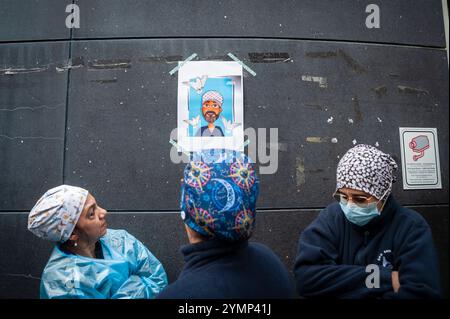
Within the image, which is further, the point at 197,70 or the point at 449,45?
the point at 449,45

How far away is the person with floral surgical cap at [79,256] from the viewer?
192cm


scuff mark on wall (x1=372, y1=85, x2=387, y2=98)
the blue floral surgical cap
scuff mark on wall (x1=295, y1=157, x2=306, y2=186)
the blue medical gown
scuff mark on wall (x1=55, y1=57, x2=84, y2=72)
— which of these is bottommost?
the blue medical gown

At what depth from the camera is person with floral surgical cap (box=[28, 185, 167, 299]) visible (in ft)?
6.31

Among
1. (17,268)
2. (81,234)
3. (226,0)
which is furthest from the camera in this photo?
(226,0)

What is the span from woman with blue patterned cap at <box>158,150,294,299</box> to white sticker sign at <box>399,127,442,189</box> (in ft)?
6.69

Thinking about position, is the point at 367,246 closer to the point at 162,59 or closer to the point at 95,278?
the point at 95,278

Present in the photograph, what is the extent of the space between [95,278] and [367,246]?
1.48 metres

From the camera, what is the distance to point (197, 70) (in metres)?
2.83

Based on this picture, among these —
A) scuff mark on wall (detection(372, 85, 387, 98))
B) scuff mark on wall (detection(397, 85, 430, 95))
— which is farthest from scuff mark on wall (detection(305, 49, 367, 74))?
scuff mark on wall (detection(397, 85, 430, 95))

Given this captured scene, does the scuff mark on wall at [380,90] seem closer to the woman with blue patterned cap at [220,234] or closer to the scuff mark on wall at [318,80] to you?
the scuff mark on wall at [318,80]

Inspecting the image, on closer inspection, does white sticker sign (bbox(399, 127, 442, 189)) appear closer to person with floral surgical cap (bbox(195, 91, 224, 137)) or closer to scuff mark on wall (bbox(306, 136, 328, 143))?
scuff mark on wall (bbox(306, 136, 328, 143))

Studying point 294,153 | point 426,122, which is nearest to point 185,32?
point 294,153
